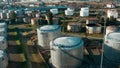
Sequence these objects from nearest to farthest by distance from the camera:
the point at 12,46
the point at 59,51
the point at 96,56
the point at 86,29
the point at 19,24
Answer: the point at 59,51, the point at 96,56, the point at 12,46, the point at 86,29, the point at 19,24

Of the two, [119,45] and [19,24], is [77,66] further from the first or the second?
[19,24]

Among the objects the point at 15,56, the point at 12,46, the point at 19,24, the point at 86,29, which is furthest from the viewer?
the point at 19,24

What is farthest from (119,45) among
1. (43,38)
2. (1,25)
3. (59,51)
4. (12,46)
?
(1,25)

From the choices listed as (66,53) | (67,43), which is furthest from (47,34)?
(66,53)

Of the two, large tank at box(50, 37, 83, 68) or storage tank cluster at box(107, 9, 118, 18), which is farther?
storage tank cluster at box(107, 9, 118, 18)

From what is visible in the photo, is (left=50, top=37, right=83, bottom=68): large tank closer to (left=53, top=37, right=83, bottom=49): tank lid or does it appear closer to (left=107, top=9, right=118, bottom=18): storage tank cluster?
(left=53, top=37, right=83, bottom=49): tank lid

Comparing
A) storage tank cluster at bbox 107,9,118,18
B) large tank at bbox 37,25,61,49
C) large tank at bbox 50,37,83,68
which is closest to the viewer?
large tank at bbox 50,37,83,68

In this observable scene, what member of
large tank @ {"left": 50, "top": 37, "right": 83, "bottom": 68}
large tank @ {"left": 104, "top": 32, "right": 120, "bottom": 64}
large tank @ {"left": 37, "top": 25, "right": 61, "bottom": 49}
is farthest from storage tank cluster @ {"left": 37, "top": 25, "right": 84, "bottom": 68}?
large tank @ {"left": 37, "top": 25, "right": 61, "bottom": 49}
